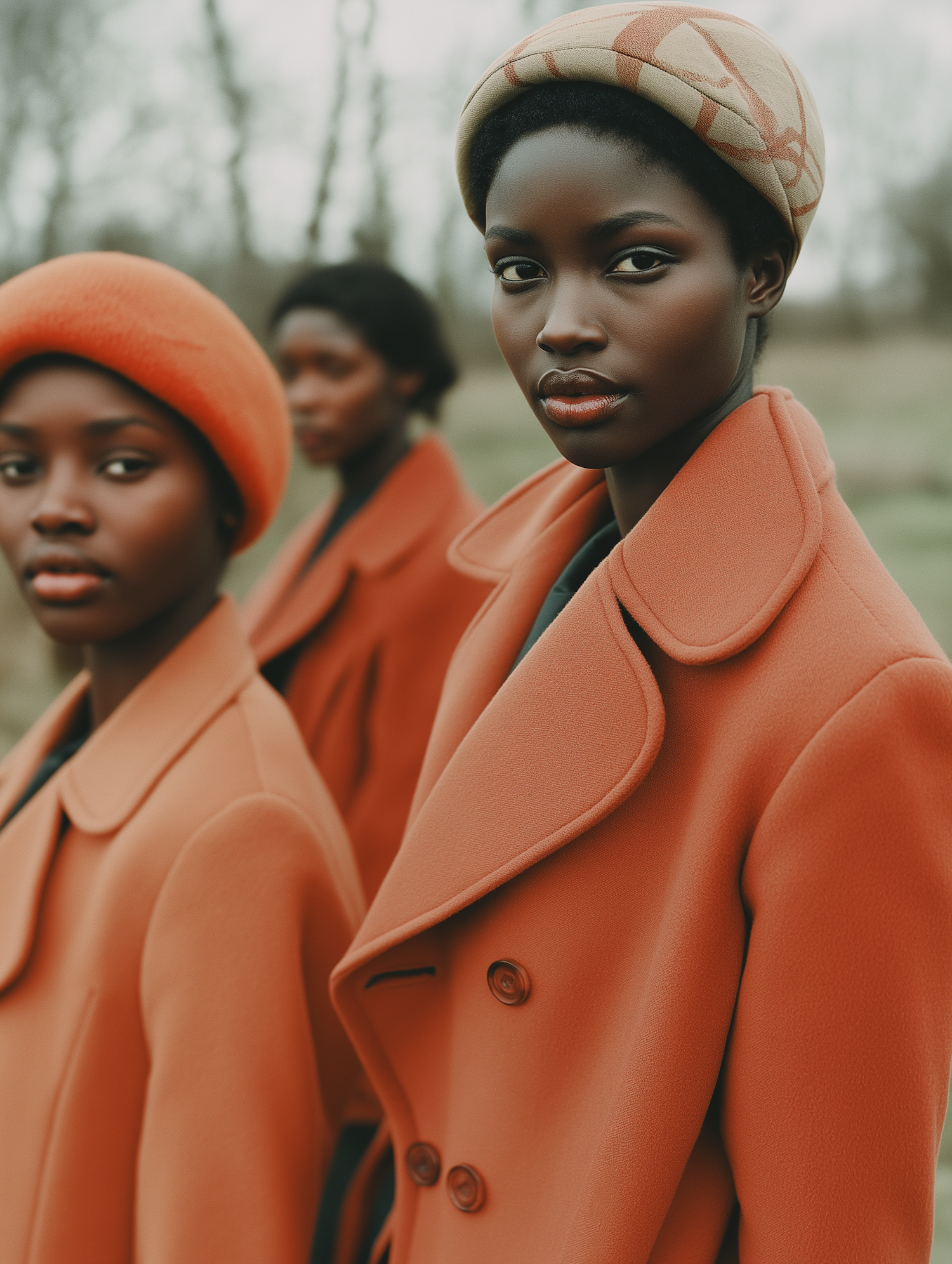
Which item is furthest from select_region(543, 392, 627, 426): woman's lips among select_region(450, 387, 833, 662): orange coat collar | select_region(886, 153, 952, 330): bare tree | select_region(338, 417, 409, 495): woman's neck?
select_region(886, 153, 952, 330): bare tree

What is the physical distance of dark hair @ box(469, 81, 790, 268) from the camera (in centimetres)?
103

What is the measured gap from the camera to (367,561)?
276cm

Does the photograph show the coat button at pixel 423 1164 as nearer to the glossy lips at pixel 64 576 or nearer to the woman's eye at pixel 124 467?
the glossy lips at pixel 64 576

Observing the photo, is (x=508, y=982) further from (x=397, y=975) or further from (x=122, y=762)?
(x=122, y=762)

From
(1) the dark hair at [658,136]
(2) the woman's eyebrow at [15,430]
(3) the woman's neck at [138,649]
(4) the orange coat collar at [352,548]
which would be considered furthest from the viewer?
(4) the orange coat collar at [352,548]

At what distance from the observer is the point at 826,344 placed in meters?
9.07

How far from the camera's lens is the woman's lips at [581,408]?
1.07 metres

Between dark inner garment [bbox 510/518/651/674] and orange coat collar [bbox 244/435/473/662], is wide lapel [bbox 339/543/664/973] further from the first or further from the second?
orange coat collar [bbox 244/435/473/662]

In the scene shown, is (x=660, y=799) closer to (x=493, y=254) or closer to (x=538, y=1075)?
(x=538, y=1075)

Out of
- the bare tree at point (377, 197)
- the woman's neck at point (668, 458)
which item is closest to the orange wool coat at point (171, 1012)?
the woman's neck at point (668, 458)

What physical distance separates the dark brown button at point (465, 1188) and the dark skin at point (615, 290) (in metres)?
0.78

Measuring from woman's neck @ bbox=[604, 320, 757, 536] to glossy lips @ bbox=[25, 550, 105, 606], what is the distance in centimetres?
74

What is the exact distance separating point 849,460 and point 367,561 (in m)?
6.13

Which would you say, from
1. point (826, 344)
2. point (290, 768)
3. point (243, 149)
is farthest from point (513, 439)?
point (290, 768)
